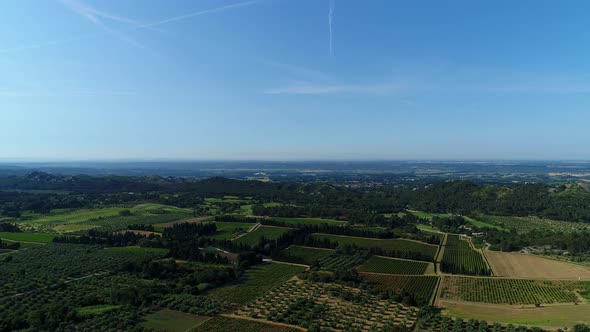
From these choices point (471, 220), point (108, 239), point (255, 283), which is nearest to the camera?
point (255, 283)

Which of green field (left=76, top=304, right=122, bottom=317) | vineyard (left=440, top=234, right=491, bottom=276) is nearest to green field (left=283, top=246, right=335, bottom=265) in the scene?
vineyard (left=440, top=234, right=491, bottom=276)

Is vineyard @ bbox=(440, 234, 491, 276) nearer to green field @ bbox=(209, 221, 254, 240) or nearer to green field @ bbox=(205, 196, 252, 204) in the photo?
green field @ bbox=(209, 221, 254, 240)

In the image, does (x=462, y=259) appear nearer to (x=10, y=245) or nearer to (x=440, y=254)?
(x=440, y=254)

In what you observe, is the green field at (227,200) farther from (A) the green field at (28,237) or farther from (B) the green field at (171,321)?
(B) the green field at (171,321)

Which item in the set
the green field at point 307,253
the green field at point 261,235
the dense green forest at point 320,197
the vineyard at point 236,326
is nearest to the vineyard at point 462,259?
the green field at point 307,253

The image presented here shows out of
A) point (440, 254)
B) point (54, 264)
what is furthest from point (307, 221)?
point (54, 264)

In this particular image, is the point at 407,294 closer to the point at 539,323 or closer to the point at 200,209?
the point at 539,323
